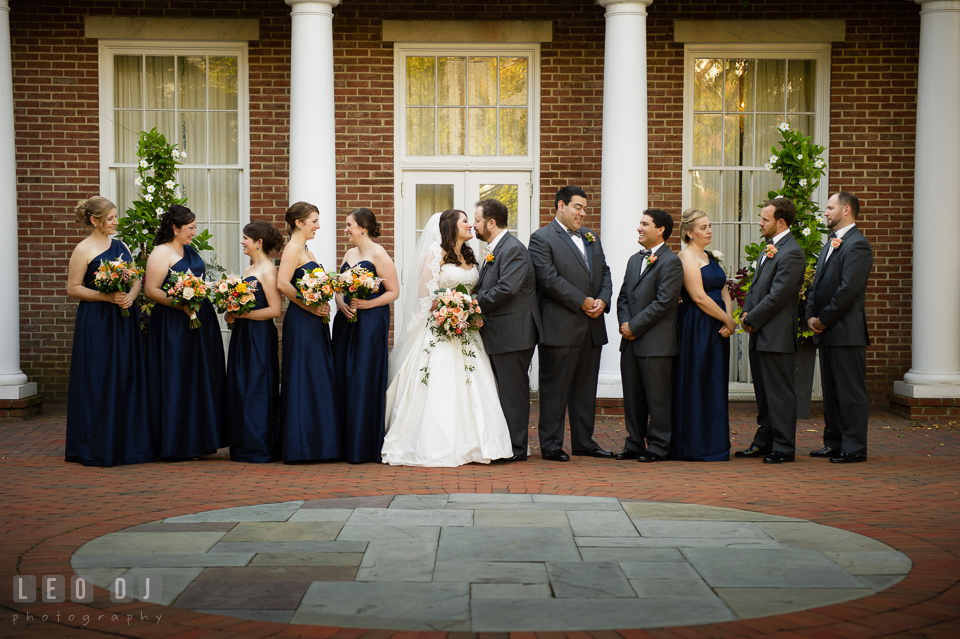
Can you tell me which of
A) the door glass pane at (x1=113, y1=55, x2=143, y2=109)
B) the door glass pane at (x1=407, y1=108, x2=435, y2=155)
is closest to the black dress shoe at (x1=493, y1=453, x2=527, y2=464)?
the door glass pane at (x1=407, y1=108, x2=435, y2=155)

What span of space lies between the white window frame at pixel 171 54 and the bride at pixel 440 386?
4.01 meters

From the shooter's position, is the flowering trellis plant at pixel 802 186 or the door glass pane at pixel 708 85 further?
the door glass pane at pixel 708 85

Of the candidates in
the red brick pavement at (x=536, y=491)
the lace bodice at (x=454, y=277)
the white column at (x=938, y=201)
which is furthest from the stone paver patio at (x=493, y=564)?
the white column at (x=938, y=201)

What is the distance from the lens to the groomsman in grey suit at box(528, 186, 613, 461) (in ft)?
22.9

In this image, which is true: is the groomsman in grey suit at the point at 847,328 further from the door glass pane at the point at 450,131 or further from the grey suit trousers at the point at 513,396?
the door glass pane at the point at 450,131

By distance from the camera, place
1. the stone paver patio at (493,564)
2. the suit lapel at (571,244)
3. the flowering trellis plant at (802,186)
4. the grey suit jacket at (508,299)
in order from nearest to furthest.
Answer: the stone paver patio at (493,564) → the grey suit jacket at (508,299) → the suit lapel at (571,244) → the flowering trellis plant at (802,186)

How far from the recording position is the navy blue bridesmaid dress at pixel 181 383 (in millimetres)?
6871

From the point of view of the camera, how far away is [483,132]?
1044 cm

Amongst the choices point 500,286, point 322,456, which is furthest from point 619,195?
point 322,456

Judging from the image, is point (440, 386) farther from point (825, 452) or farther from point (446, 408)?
point (825, 452)

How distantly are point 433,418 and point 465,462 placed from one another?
0.40 metres

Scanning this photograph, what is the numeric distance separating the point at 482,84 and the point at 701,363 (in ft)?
15.9

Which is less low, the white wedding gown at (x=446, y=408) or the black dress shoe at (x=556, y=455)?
the white wedding gown at (x=446, y=408)

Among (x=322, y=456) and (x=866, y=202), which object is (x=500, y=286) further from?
(x=866, y=202)
